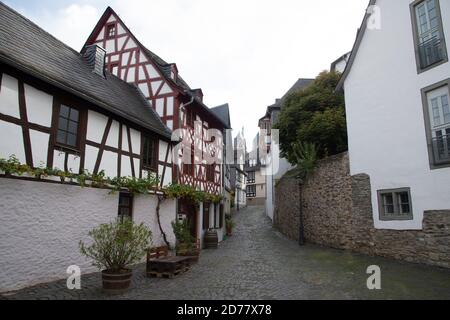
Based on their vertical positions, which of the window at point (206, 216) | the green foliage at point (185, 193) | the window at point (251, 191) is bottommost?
the window at point (206, 216)

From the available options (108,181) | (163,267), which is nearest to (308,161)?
(163,267)

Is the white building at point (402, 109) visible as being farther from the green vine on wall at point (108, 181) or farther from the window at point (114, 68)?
the window at point (114, 68)

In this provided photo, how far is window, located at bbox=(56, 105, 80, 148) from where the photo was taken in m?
8.18

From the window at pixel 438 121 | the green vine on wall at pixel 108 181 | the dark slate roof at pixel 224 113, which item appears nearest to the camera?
the green vine on wall at pixel 108 181

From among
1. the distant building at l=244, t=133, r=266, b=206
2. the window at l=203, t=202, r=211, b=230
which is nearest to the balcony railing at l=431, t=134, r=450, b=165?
the window at l=203, t=202, r=211, b=230

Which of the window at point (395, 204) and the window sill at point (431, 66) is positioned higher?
the window sill at point (431, 66)

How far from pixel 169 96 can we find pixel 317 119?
7504mm

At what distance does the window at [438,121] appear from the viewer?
9.00 m

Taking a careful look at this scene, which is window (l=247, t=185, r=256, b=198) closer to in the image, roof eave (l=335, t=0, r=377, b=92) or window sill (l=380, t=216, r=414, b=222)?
roof eave (l=335, t=0, r=377, b=92)

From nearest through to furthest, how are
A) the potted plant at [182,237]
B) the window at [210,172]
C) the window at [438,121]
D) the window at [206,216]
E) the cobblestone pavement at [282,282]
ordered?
the cobblestone pavement at [282,282]
the window at [438,121]
the potted plant at [182,237]
the window at [206,216]
the window at [210,172]

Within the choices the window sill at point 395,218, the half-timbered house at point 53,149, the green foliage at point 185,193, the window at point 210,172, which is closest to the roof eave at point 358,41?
the window sill at point 395,218

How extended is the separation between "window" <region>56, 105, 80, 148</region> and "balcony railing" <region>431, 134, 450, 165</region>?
10425mm

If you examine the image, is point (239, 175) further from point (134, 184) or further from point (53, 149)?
point (53, 149)

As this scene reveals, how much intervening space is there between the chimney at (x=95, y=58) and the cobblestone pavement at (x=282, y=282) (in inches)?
313
